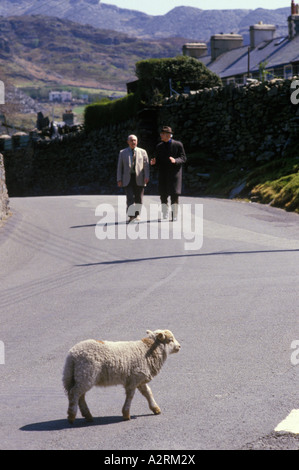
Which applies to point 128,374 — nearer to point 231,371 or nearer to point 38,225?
point 231,371

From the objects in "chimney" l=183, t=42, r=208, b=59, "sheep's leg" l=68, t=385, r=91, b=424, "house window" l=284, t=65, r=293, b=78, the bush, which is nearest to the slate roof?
"house window" l=284, t=65, r=293, b=78

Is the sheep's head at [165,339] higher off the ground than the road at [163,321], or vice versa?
the sheep's head at [165,339]

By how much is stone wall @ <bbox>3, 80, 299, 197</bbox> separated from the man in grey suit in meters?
7.86

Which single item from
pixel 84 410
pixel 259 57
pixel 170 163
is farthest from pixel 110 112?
pixel 84 410

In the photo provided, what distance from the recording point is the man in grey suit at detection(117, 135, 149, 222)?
56.8ft

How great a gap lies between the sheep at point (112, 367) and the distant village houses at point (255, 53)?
40.4 metres

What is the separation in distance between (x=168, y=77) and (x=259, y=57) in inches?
944

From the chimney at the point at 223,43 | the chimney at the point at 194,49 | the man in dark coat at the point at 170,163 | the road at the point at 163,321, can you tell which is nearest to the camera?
the road at the point at 163,321

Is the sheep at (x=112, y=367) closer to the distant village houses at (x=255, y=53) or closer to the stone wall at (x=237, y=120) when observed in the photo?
the stone wall at (x=237, y=120)

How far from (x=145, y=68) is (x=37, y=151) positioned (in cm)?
1292

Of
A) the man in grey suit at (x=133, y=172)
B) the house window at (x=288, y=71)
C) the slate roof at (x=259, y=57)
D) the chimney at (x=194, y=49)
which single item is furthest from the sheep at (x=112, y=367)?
the chimney at (x=194, y=49)

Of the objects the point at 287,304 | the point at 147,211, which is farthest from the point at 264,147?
the point at 287,304

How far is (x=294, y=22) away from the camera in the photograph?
52.6 meters

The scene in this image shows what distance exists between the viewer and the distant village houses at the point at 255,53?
160 feet
